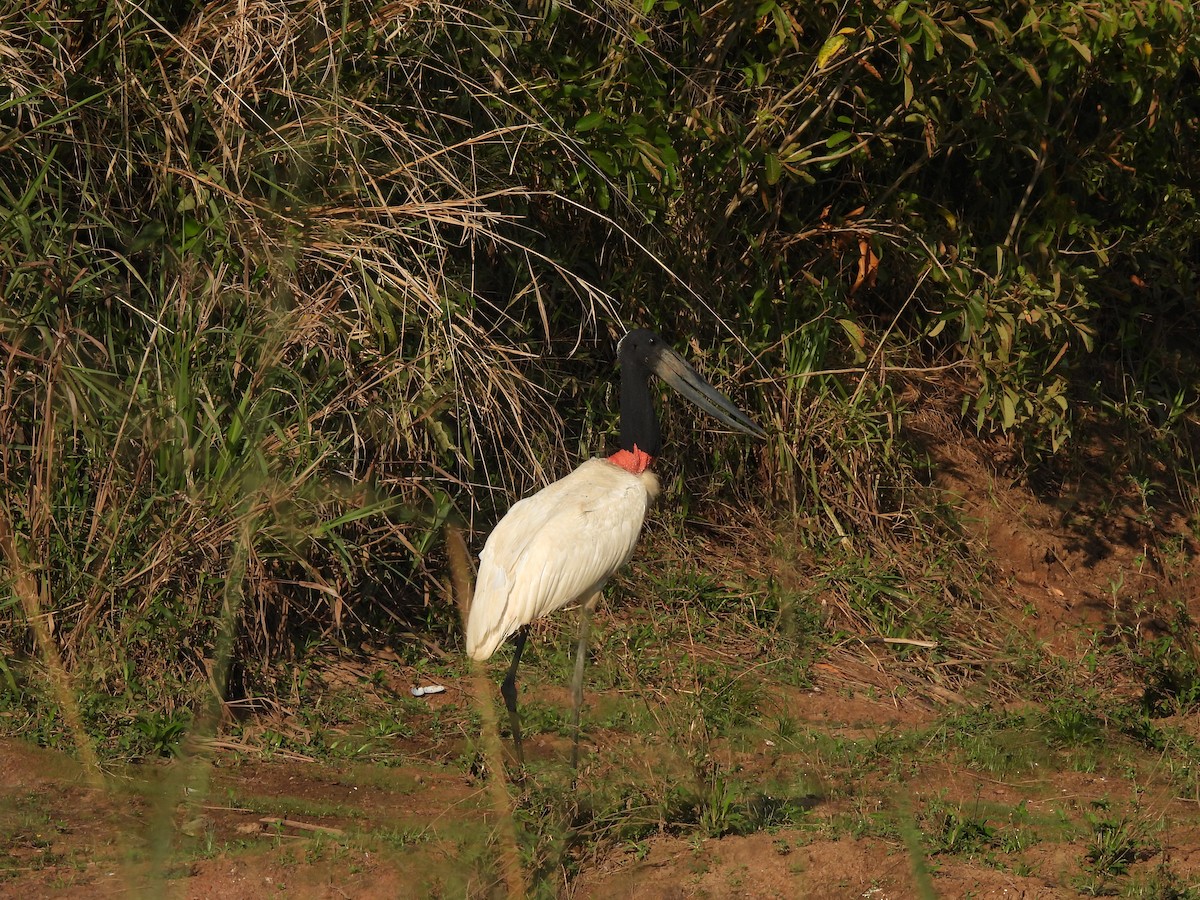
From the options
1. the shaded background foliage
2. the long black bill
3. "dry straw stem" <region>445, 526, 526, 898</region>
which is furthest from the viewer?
the long black bill

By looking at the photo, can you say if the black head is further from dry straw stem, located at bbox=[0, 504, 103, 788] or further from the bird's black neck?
dry straw stem, located at bbox=[0, 504, 103, 788]

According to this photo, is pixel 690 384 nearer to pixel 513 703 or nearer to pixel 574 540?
pixel 574 540

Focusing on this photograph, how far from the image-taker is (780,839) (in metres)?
4.01

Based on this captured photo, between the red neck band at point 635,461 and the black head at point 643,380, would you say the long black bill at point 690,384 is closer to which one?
the black head at point 643,380

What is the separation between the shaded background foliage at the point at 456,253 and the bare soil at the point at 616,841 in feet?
2.00

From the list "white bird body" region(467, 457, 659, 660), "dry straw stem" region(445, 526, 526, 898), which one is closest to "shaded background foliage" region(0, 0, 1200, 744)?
"dry straw stem" region(445, 526, 526, 898)

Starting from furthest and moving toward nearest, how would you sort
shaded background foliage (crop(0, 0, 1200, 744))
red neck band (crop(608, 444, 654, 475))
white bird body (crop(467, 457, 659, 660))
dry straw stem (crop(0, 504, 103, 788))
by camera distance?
red neck band (crop(608, 444, 654, 475)), shaded background foliage (crop(0, 0, 1200, 744)), white bird body (crop(467, 457, 659, 660)), dry straw stem (crop(0, 504, 103, 788))

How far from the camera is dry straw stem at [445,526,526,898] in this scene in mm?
3684

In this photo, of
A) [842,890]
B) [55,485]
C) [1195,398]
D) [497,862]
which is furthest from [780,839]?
[1195,398]

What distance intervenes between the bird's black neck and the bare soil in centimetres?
99

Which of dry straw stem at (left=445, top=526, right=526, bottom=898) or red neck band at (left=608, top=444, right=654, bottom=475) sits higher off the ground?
red neck band at (left=608, top=444, right=654, bottom=475)

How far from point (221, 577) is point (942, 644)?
2954mm

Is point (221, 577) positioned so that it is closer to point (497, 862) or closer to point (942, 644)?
point (497, 862)

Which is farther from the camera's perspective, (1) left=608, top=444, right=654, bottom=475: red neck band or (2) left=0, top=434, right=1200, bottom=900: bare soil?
(1) left=608, top=444, right=654, bottom=475: red neck band
